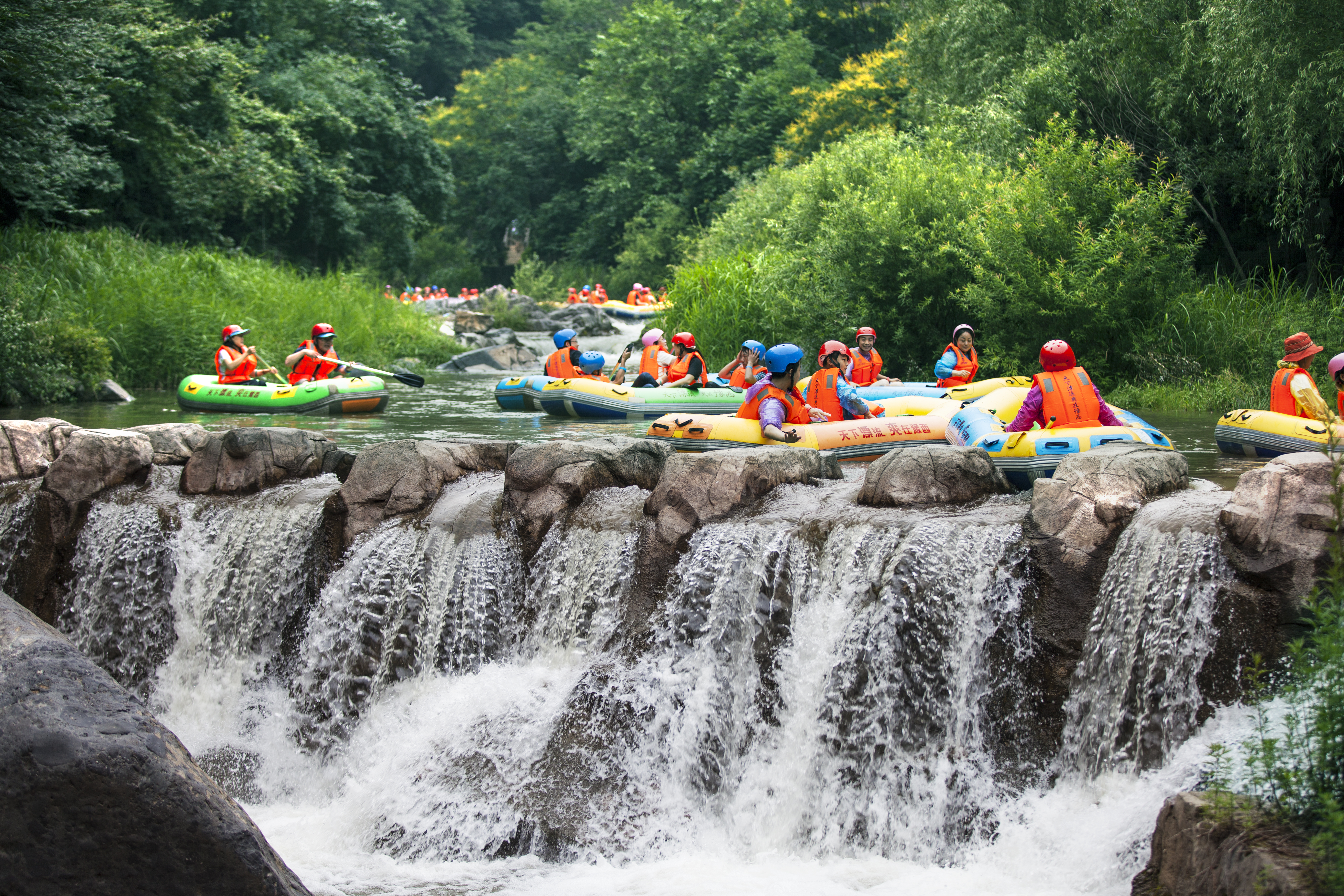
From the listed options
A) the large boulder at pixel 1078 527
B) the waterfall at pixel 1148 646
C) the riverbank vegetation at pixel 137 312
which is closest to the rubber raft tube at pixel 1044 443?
the large boulder at pixel 1078 527

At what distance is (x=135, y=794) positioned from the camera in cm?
361

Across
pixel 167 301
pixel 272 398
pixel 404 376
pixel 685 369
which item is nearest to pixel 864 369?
pixel 685 369

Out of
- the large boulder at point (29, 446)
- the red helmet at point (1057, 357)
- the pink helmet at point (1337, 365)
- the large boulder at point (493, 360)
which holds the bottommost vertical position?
the large boulder at point (493, 360)

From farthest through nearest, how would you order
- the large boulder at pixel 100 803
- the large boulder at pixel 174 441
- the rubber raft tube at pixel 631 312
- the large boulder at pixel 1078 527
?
the rubber raft tube at pixel 631 312 → the large boulder at pixel 174 441 → the large boulder at pixel 1078 527 → the large boulder at pixel 100 803

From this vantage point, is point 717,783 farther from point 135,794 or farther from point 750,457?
point 135,794

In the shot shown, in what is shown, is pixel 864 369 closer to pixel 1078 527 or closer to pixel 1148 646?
pixel 1078 527

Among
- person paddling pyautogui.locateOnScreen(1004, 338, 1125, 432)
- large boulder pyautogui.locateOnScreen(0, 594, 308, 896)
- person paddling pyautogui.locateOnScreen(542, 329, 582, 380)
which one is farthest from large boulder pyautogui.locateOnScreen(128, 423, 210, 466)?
person paddling pyautogui.locateOnScreen(1004, 338, 1125, 432)

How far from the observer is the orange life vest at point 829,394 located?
976cm

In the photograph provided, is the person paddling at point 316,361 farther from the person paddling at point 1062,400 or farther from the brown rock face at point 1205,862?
the brown rock face at point 1205,862

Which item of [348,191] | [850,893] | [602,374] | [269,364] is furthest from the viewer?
[348,191]

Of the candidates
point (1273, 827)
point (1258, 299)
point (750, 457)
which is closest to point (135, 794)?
point (1273, 827)

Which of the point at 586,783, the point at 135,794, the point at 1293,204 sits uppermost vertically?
the point at 1293,204

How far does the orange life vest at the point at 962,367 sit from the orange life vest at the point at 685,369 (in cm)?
277

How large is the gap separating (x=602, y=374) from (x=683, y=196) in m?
23.1
